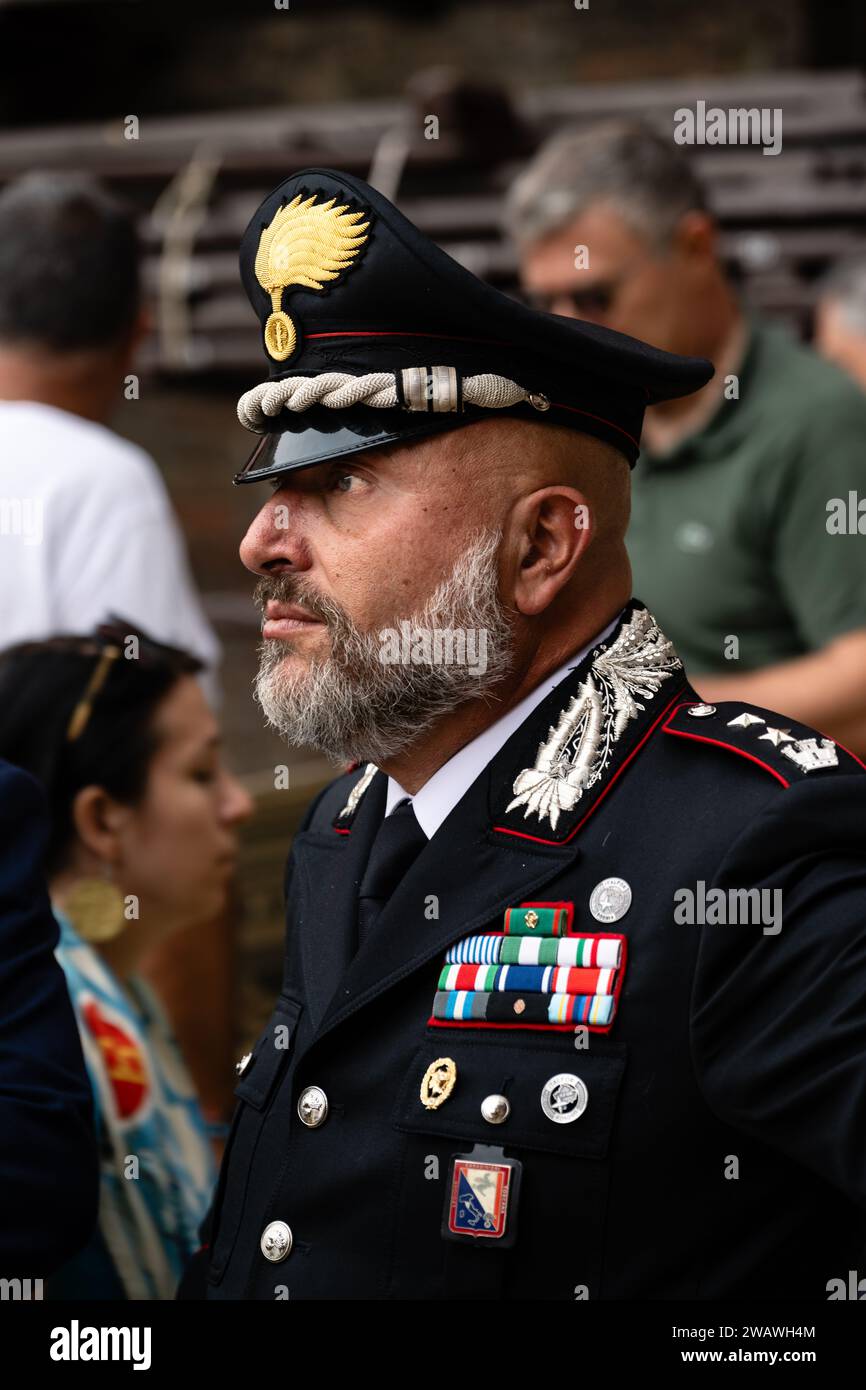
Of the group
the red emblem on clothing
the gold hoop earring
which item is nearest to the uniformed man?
the red emblem on clothing

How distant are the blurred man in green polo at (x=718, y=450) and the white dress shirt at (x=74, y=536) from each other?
0.99 m

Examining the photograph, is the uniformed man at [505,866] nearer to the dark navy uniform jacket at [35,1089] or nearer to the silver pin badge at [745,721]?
the silver pin badge at [745,721]

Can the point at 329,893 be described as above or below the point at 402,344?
below

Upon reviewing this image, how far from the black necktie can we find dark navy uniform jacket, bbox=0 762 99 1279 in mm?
354

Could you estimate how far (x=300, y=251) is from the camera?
2.00m

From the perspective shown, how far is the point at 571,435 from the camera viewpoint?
1933mm

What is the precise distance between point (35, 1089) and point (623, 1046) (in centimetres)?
66

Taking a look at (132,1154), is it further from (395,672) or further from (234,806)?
(395,672)

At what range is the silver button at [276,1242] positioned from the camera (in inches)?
73.2

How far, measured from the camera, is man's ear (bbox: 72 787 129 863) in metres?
3.04

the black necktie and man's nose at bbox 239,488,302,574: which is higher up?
man's nose at bbox 239,488,302,574
